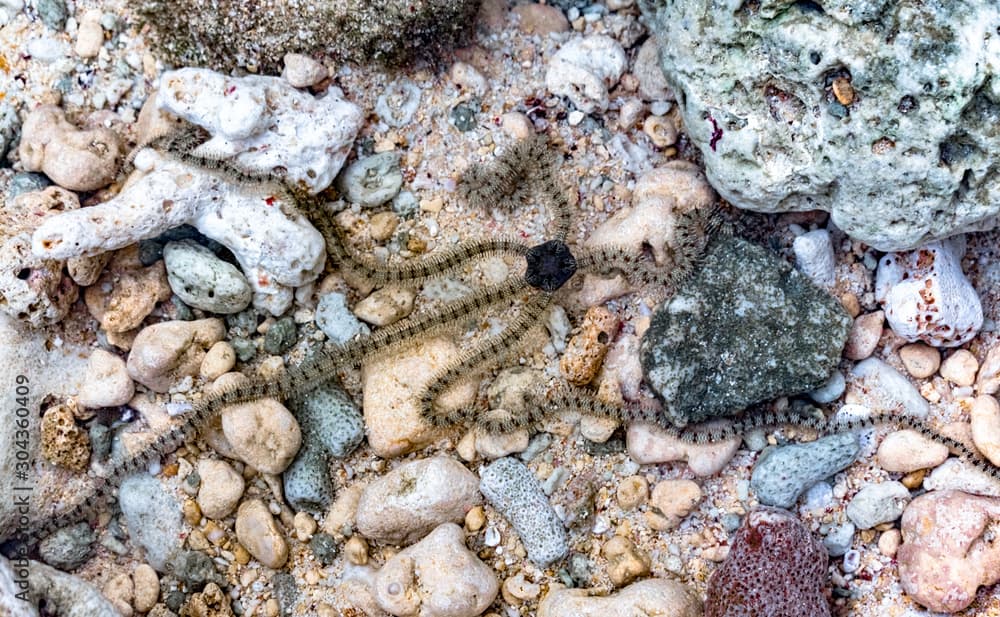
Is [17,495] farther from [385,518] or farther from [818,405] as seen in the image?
[818,405]

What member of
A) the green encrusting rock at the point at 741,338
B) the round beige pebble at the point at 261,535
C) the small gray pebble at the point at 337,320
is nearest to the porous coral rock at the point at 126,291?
the small gray pebble at the point at 337,320

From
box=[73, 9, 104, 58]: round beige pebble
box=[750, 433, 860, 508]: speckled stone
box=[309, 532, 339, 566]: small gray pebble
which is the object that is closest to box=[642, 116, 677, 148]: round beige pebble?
box=[750, 433, 860, 508]: speckled stone

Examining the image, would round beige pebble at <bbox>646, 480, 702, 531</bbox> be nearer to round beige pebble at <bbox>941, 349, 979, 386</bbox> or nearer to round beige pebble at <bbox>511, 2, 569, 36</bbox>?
round beige pebble at <bbox>941, 349, 979, 386</bbox>

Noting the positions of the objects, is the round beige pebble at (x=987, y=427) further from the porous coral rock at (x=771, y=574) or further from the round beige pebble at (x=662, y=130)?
the round beige pebble at (x=662, y=130)

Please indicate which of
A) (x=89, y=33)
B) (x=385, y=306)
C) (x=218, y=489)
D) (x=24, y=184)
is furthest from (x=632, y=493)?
(x=89, y=33)

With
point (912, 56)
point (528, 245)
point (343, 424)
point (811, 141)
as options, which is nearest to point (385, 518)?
point (343, 424)

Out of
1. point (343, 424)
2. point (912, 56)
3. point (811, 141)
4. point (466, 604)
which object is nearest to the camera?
point (912, 56)

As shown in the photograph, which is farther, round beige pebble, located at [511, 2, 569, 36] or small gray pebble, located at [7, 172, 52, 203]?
round beige pebble, located at [511, 2, 569, 36]
